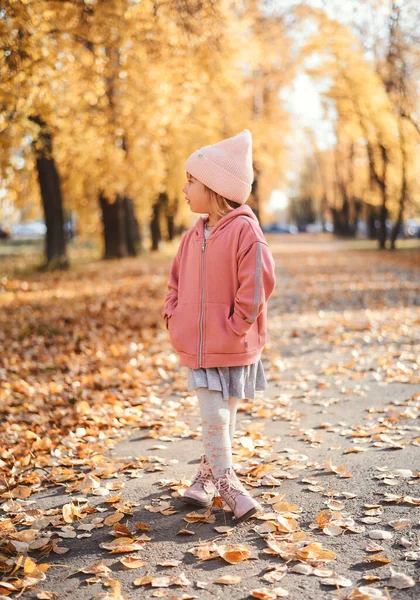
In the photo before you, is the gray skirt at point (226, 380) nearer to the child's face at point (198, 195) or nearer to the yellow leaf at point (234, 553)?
the yellow leaf at point (234, 553)

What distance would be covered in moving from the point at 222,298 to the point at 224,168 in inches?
26.9

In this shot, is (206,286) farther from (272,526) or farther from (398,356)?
(398,356)

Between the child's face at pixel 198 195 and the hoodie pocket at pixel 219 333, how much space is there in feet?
1.78

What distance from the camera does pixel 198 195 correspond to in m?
3.75

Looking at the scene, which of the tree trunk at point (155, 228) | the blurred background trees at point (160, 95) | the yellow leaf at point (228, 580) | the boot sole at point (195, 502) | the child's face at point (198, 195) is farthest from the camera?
the tree trunk at point (155, 228)

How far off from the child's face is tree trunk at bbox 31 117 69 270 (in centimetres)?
1419

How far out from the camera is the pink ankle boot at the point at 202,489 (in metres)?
3.91

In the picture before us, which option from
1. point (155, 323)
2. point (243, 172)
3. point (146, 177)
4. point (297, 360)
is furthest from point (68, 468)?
point (146, 177)

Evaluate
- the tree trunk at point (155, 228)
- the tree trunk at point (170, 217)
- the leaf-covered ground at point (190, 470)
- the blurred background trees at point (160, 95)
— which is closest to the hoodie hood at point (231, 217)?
the leaf-covered ground at point (190, 470)

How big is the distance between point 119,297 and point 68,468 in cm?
915

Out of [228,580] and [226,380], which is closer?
[228,580]

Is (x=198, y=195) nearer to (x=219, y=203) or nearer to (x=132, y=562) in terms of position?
(x=219, y=203)

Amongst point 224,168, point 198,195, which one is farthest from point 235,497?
point 224,168

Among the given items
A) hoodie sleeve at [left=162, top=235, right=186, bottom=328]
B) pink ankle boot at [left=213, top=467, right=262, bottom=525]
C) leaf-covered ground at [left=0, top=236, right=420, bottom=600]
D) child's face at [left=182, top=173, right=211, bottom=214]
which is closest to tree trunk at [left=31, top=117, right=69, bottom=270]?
leaf-covered ground at [left=0, top=236, right=420, bottom=600]
